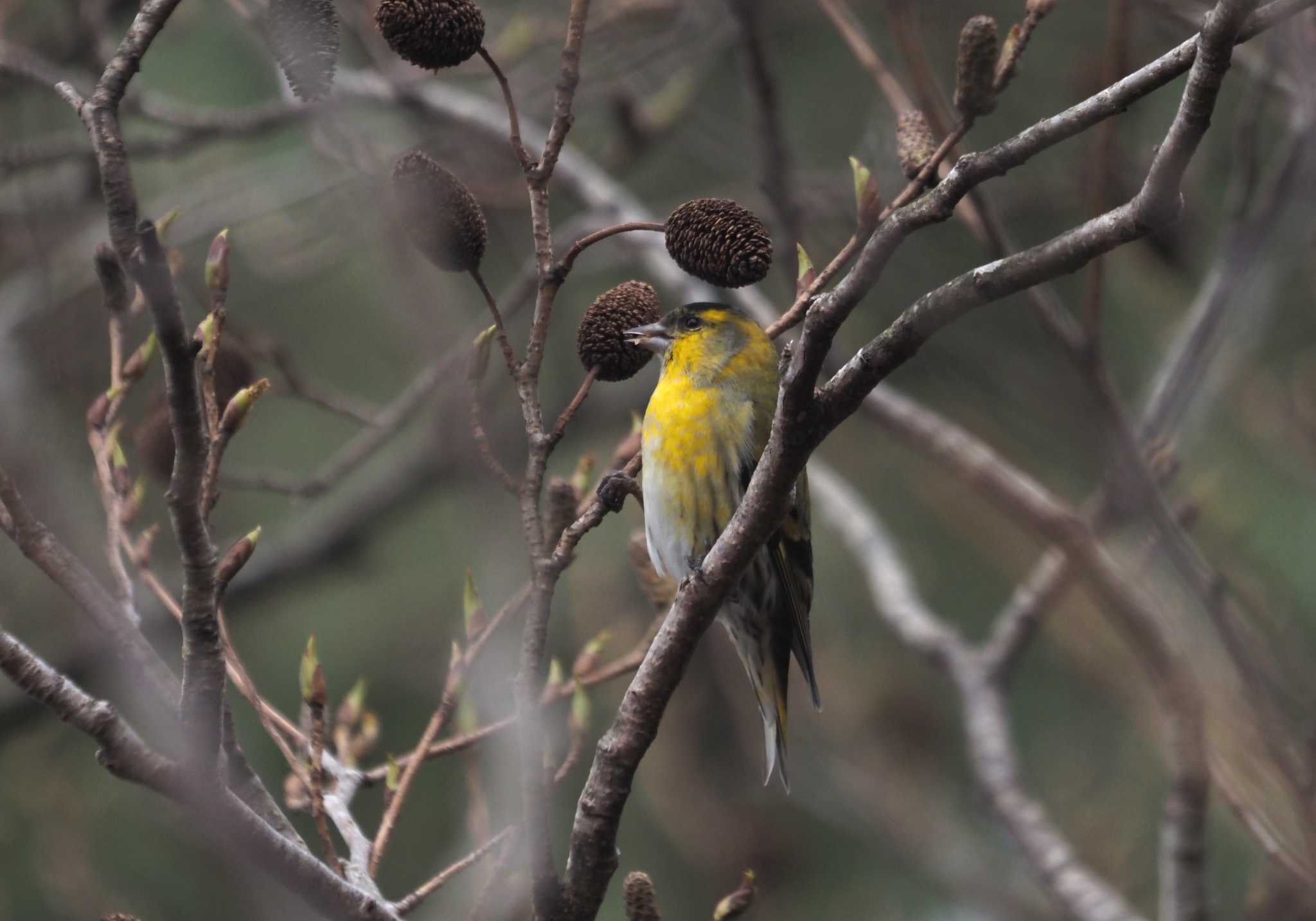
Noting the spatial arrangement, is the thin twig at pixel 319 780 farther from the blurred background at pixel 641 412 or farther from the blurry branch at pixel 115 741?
the blurred background at pixel 641 412

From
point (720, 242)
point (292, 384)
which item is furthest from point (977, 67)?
point (292, 384)

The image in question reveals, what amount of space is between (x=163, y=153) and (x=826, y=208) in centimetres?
266

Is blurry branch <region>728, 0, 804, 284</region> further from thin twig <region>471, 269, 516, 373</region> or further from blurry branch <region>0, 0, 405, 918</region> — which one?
blurry branch <region>0, 0, 405, 918</region>

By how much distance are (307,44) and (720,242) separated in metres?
0.60

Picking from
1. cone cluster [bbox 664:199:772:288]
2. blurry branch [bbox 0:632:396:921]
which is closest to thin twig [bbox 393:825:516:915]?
blurry branch [bbox 0:632:396:921]

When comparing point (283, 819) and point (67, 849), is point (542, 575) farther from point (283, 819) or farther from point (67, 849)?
point (67, 849)

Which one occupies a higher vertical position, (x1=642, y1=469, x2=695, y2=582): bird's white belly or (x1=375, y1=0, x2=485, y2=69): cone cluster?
(x1=375, y1=0, x2=485, y2=69): cone cluster

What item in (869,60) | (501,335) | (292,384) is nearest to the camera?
(501,335)

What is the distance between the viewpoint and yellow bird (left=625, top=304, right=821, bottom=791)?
3406 millimetres

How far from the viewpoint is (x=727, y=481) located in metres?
3.42

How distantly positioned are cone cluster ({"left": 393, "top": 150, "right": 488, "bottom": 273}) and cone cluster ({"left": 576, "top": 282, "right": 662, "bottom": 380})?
0.79 ft

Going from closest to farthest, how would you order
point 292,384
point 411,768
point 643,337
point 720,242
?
point 720,242
point 411,768
point 643,337
point 292,384

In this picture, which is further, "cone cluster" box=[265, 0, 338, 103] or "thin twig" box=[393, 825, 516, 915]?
"thin twig" box=[393, 825, 516, 915]

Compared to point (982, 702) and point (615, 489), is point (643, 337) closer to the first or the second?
point (615, 489)
